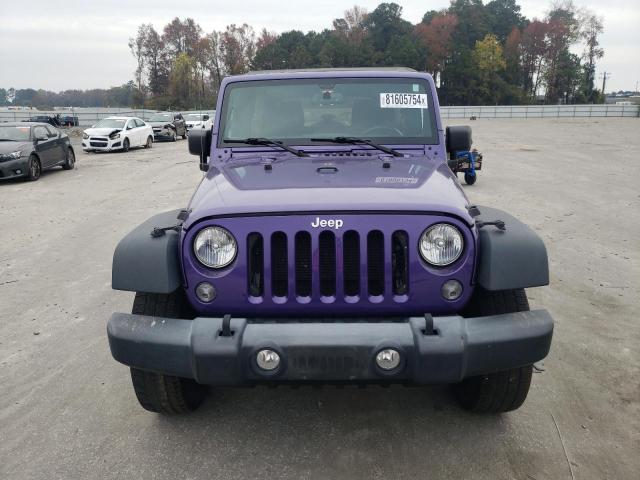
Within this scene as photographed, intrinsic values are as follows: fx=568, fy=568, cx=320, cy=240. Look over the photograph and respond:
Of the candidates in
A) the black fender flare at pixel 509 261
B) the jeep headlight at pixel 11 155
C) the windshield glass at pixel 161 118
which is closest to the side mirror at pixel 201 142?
the black fender flare at pixel 509 261

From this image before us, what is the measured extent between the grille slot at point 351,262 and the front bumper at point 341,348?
0.23 m

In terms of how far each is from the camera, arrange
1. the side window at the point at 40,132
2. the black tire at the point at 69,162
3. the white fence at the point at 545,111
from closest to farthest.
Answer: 1. the side window at the point at 40,132
2. the black tire at the point at 69,162
3. the white fence at the point at 545,111

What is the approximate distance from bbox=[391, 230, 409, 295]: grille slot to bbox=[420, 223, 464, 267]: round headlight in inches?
3.4

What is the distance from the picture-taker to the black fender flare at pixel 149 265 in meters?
2.77

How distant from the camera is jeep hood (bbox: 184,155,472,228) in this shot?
8.98ft

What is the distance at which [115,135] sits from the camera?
21.9 m

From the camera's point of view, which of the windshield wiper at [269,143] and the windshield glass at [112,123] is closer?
the windshield wiper at [269,143]

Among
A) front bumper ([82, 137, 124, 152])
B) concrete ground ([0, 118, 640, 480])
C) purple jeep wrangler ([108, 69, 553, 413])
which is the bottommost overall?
concrete ground ([0, 118, 640, 480])

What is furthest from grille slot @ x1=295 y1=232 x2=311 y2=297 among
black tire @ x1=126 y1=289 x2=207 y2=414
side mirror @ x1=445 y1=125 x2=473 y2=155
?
side mirror @ x1=445 y1=125 x2=473 y2=155

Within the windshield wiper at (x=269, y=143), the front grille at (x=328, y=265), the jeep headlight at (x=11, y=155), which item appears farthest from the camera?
the jeep headlight at (x=11, y=155)

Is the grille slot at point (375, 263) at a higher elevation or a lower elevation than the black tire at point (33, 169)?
higher

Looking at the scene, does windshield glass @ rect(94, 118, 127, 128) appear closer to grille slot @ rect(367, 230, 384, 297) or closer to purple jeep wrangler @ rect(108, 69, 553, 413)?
Result: purple jeep wrangler @ rect(108, 69, 553, 413)

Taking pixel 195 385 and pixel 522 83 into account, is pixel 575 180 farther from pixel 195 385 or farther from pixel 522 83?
pixel 522 83

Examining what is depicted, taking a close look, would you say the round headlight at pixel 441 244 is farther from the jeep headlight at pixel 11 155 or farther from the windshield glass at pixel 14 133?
the windshield glass at pixel 14 133
